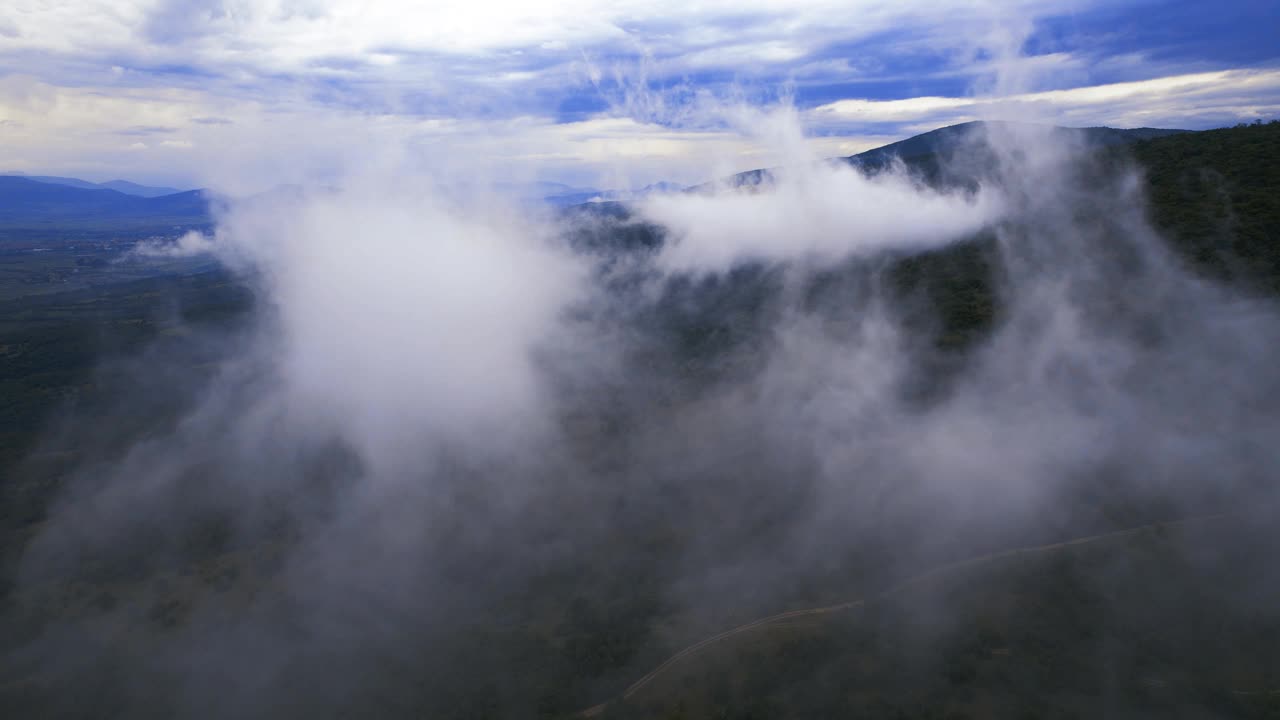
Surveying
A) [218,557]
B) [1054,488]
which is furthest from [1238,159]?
[218,557]

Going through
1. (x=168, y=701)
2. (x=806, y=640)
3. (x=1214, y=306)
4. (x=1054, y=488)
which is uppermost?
(x=1214, y=306)

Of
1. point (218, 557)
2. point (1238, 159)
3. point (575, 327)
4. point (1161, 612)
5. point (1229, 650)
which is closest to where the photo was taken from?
point (1229, 650)

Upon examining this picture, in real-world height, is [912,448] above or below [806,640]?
above

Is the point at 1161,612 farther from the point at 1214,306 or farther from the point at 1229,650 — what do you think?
the point at 1214,306

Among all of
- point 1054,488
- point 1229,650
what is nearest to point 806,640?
point 1229,650

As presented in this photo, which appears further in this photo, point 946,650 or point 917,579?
point 917,579

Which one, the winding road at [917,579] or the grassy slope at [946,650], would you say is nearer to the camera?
the grassy slope at [946,650]

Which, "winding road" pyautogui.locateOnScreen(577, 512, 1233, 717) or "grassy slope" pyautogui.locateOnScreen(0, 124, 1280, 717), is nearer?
"grassy slope" pyautogui.locateOnScreen(0, 124, 1280, 717)

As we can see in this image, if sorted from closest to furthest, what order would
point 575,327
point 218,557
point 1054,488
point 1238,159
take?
point 1054,488 → point 218,557 → point 1238,159 → point 575,327

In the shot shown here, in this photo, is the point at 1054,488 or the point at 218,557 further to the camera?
the point at 218,557

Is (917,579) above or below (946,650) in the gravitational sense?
above
